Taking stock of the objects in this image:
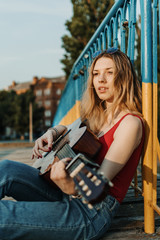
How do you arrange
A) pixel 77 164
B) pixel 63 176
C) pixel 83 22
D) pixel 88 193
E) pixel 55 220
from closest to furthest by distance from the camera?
pixel 88 193
pixel 77 164
pixel 63 176
pixel 55 220
pixel 83 22

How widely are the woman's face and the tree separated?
17.0 m

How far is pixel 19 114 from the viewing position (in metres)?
40.7

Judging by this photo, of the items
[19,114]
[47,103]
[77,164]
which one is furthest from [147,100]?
[47,103]

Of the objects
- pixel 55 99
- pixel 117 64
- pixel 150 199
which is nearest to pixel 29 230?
pixel 150 199

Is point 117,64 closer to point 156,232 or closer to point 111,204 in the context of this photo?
point 111,204

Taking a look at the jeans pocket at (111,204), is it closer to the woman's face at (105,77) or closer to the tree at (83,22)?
the woman's face at (105,77)

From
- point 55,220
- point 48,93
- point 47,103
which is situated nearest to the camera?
point 55,220

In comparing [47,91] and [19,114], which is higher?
[47,91]

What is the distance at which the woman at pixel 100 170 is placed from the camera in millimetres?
1305

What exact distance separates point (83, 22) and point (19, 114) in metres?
25.3

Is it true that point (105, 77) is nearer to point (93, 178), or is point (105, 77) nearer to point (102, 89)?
point (102, 89)

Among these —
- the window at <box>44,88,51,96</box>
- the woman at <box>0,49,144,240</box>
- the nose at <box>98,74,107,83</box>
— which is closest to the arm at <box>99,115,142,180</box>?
the woman at <box>0,49,144,240</box>

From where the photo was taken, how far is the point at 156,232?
1.51 metres

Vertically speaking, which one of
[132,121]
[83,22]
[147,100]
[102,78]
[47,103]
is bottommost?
[47,103]
